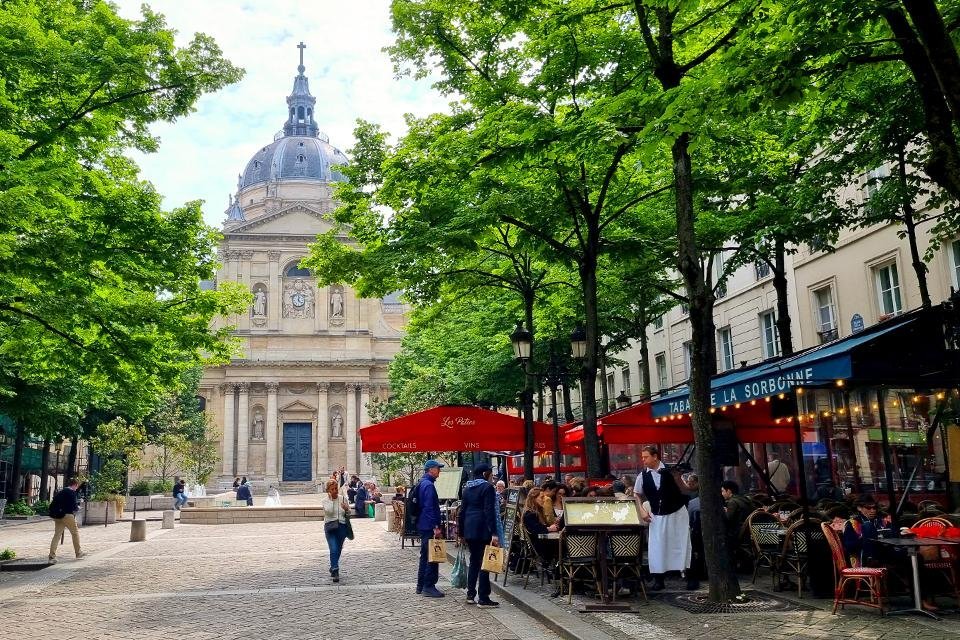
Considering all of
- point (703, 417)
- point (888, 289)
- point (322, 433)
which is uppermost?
point (888, 289)

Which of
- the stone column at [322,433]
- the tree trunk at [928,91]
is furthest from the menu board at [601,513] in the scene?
the stone column at [322,433]

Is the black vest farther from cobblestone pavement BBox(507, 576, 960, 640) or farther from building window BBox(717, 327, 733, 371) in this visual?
building window BBox(717, 327, 733, 371)

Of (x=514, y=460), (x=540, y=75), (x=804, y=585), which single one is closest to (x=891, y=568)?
(x=804, y=585)

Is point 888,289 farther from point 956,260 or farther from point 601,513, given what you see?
point 601,513

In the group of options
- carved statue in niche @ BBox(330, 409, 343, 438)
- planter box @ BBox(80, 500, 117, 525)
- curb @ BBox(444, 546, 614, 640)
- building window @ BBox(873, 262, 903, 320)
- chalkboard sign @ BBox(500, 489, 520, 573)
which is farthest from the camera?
carved statue in niche @ BBox(330, 409, 343, 438)

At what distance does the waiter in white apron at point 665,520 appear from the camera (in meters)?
11.0

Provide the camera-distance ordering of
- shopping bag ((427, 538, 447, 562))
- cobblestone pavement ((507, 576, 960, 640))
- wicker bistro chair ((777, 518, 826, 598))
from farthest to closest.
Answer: shopping bag ((427, 538, 447, 562))
wicker bistro chair ((777, 518, 826, 598))
cobblestone pavement ((507, 576, 960, 640))

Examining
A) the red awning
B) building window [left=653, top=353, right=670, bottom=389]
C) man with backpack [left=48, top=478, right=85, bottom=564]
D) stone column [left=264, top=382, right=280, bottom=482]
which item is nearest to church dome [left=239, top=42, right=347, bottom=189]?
stone column [left=264, top=382, right=280, bottom=482]

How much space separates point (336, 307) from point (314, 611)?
60412mm

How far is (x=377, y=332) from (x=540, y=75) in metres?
59.5

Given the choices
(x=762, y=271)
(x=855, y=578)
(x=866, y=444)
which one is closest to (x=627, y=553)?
(x=855, y=578)

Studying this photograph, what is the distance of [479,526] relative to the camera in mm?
11023

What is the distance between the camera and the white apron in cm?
1098

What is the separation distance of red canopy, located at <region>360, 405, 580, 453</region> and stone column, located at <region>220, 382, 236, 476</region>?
5181cm
